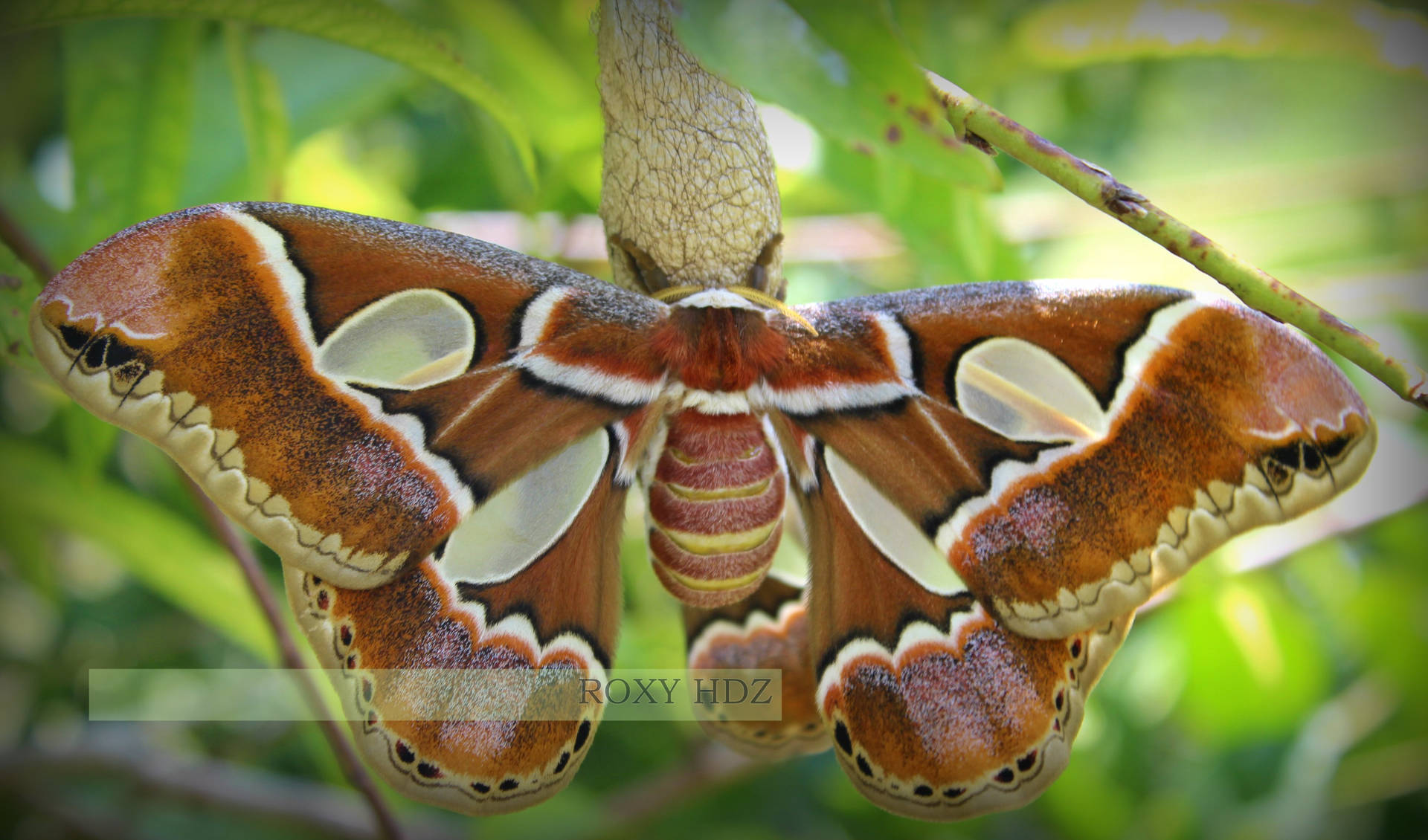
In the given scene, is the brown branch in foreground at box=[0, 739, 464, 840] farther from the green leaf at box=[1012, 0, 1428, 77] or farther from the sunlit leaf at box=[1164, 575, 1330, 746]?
the green leaf at box=[1012, 0, 1428, 77]

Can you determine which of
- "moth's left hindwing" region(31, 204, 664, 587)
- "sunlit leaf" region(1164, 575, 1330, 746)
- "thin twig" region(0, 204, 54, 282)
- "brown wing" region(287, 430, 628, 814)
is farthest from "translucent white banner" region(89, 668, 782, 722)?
"sunlit leaf" region(1164, 575, 1330, 746)

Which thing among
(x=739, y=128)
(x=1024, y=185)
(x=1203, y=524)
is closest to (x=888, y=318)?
(x=739, y=128)

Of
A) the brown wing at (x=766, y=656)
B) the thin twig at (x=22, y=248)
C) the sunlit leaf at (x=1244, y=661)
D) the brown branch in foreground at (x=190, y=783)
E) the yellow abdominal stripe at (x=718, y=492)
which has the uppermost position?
the yellow abdominal stripe at (x=718, y=492)

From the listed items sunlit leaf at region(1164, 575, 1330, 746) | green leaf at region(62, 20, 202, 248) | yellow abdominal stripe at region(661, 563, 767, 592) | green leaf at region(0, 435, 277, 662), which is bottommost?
green leaf at region(0, 435, 277, 662)

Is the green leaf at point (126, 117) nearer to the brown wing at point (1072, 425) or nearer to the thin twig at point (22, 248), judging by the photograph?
the thin twig at point (22, 248)

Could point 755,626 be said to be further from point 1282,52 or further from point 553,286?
point 1282,52

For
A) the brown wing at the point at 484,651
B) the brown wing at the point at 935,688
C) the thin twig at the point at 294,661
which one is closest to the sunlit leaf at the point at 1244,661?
the brown wing at the point at 935,688

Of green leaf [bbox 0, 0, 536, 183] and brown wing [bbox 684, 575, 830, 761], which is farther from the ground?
green leaf [bbox 0, 0, 536, 183]

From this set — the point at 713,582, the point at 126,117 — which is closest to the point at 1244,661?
the point at 713,582
